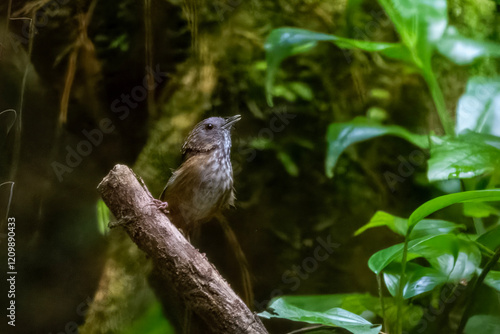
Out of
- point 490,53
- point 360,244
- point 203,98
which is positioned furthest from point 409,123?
point 203,98

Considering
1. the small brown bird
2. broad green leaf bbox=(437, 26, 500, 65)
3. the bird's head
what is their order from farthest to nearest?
broad green leaf bbox=(437, 26, 500, 65) < the bird's head < the small brown bird

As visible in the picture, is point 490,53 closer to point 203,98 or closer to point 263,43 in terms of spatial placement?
point 263,43

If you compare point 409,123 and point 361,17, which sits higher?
point 361,17

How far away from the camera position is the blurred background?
6.25 feet

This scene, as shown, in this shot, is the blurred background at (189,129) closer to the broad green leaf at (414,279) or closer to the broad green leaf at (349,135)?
the broad green leaf at (349,135)

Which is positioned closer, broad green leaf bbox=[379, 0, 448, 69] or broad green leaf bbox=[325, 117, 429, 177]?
broad green leaf bbox=[379, 0, 448, 69]

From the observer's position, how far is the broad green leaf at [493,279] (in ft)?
5.27

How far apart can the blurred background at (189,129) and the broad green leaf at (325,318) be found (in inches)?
26.3

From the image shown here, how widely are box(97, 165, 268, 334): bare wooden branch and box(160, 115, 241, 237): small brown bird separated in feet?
1.10

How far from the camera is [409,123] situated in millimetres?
2355

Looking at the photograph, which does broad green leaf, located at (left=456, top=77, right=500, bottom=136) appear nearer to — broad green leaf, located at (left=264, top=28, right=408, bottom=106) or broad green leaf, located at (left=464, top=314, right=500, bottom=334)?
broad green leaf, located at (left=264, top=28, right=408, bottom=106)

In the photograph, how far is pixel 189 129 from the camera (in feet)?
6.77

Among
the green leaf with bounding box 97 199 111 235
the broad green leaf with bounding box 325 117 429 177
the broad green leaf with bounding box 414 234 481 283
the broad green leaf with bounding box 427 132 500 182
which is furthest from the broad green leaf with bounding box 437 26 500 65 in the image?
the green leaf with bounding box 97 199 111 235

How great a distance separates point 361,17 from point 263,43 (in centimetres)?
51
